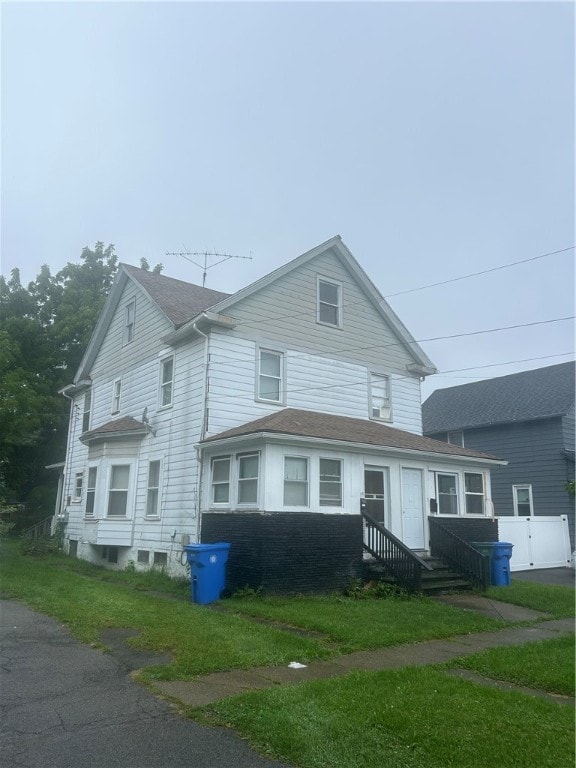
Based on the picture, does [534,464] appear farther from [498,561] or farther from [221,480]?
[221,480]

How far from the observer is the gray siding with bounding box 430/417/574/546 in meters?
23.4

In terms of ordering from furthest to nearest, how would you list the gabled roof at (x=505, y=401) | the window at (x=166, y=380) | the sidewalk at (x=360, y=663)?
the gabled roof at (x=505, y=401), the window at (x=166, y=380), the sidewalk at (x=360, y=663)

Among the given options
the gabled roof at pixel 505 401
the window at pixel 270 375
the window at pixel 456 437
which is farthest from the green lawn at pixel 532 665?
the window at pixel 456 437

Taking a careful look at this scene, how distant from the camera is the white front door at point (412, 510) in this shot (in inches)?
625

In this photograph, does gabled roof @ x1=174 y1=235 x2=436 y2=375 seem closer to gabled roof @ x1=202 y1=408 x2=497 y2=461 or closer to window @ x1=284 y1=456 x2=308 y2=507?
gabled roof @ x1=202 y1=408 x2=497 y2=461

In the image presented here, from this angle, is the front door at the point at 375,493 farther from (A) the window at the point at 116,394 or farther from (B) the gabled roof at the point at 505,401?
(B) the gabled roof at the point at 505,401

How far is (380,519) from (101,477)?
26.8 ft

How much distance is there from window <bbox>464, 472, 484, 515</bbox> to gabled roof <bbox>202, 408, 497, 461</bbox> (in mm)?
669

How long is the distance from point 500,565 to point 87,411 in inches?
593

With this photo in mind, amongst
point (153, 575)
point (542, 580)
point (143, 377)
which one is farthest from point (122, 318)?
point (542, 580)

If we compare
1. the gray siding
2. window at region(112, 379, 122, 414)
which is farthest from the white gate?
window at region(112, 379, 122, 414)

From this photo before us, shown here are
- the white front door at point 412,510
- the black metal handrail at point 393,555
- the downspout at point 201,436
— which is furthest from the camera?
the white front door at point 412,510

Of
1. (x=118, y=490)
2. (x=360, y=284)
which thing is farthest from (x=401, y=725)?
(x=360, y=284)

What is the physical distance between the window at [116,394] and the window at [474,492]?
36.2ft
